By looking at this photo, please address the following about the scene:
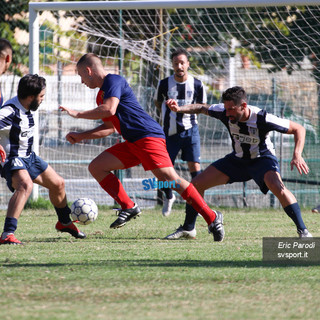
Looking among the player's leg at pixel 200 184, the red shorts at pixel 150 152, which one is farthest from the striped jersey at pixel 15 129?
the player's leg at pixel 200 184

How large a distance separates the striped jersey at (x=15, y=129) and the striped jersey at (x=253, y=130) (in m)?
1.94

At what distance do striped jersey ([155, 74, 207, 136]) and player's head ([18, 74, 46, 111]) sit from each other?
2.80 m

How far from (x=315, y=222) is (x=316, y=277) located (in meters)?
4.09

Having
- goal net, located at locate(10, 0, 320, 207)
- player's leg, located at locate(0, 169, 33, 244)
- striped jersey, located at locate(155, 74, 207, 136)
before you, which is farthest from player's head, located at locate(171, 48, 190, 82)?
player's leg, located at locate(0, 169, 33, 244)

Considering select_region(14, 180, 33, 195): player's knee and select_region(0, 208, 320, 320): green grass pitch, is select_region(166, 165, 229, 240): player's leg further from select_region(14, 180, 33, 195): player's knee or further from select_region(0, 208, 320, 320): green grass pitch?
select_region(14, 180, 33, 195): player's knee

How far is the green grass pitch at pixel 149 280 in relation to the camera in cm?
386

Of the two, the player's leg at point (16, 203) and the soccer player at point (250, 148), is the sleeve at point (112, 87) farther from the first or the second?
the player's leg at point (16, 203)

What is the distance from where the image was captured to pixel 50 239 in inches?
283

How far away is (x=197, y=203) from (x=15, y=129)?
204cm

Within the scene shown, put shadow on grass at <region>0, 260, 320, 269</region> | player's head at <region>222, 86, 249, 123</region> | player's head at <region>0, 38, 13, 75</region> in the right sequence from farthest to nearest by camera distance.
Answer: player's head at <region>0, 38, 13, 75</region>, player's head at <region>222, 86, 249, 123</region>, shadow on grass at <region>0, 260, 320, 269</region>

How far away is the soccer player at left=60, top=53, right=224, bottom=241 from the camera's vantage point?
6.70m

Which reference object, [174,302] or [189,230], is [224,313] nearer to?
[174,302]

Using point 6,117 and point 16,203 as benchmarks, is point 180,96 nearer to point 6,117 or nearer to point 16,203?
point 6,117

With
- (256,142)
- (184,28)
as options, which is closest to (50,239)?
(256,142)
